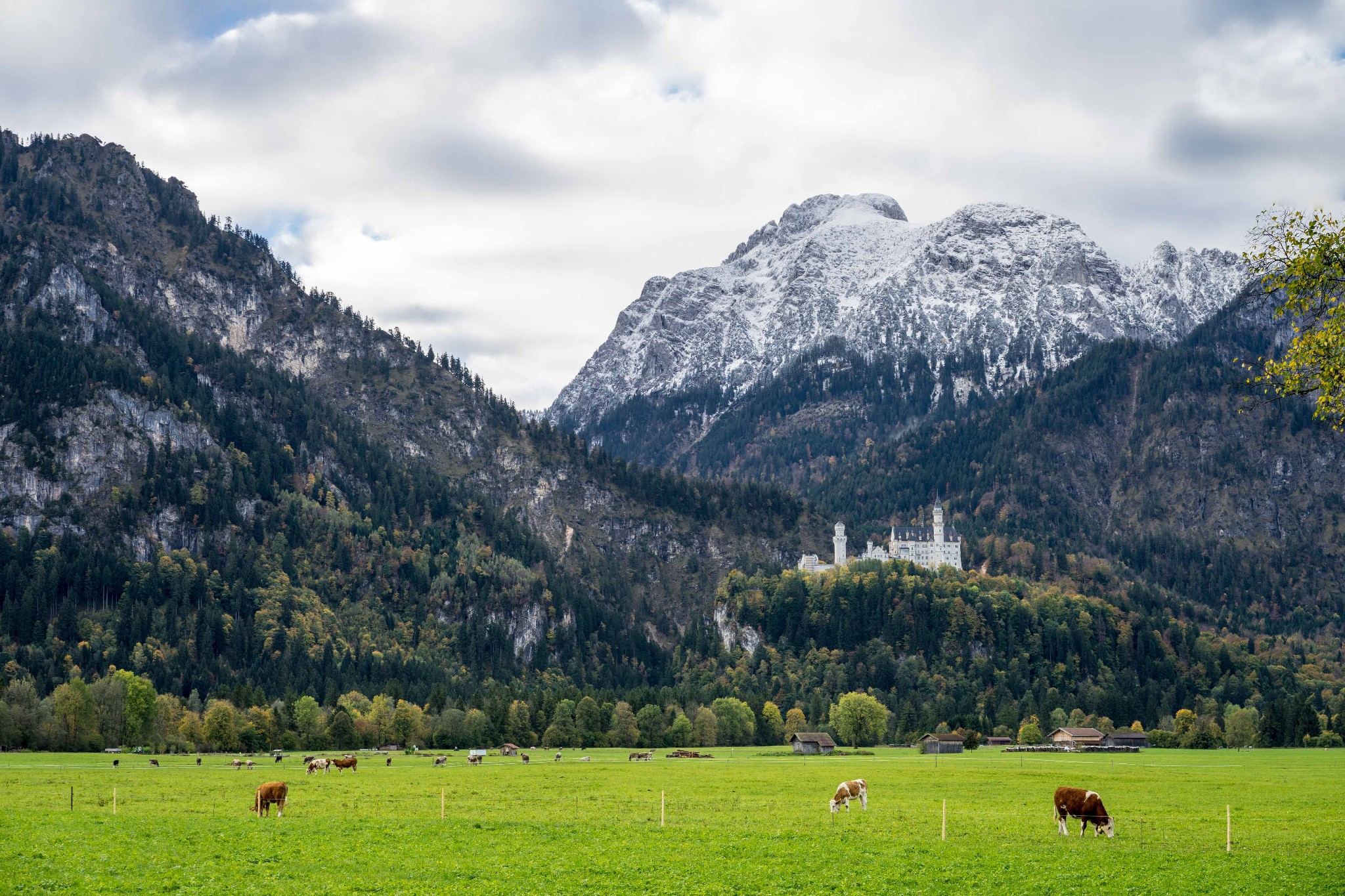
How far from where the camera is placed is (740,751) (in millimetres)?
192750

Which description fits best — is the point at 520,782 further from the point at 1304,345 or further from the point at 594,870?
the point at 1304,345

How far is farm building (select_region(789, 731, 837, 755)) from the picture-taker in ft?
596

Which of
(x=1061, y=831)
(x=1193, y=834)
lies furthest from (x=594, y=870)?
(x=1193, y=834)

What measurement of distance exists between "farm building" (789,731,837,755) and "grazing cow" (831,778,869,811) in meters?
100

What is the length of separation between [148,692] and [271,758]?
51.7m

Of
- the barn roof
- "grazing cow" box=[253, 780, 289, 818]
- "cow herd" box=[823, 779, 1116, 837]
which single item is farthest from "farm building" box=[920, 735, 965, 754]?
"grazing cow" box=[253, 780, 289, 818]

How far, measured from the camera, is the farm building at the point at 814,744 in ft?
596

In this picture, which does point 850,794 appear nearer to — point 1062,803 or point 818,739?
point 1062,803

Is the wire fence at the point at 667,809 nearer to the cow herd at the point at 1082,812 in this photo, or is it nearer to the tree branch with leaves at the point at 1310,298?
the cow herd at the point at 1082,812

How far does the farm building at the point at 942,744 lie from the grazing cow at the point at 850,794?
107963mm

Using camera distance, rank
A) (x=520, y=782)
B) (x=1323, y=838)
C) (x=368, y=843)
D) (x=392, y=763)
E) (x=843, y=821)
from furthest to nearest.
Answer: (x=392, y=763)
(x=520, y=782)
(x=843, y=821)
(x=1323, y=838)
(x=368, y=843)

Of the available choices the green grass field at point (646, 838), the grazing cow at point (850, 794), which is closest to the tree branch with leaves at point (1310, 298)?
the green grass field at point (646, 838)

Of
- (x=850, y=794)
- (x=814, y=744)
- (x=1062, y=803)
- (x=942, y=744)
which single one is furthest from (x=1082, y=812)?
(x=942, y=744)

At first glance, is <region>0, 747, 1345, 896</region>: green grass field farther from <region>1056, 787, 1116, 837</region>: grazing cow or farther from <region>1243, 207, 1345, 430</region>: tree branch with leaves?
<region>1243, 207, 1345, 430</region>: tree branch with leaves
